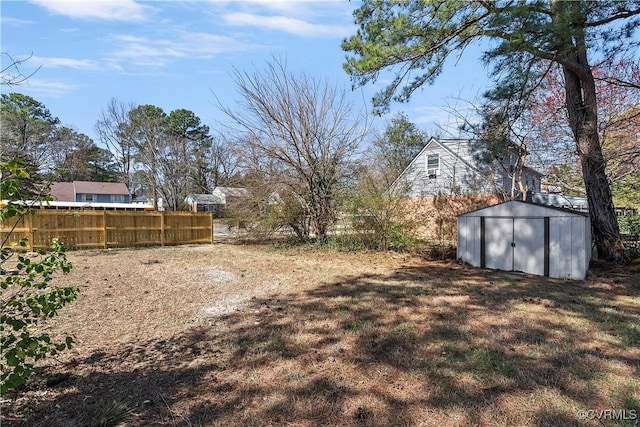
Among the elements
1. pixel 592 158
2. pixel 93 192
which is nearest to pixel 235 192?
pixel 592 158

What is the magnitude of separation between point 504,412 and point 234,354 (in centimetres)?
233

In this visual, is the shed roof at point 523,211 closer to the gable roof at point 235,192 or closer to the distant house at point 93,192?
the gable roof at point 235,192

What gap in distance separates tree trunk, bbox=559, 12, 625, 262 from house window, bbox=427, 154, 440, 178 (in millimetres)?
10164

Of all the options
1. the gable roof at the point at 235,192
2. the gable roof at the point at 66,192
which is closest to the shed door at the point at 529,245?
the gable roof at the point at 235,192

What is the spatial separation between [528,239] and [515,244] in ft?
0.93

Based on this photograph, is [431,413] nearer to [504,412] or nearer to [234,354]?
[504,412]

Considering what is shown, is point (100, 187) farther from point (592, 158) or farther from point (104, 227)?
point (592, 158)

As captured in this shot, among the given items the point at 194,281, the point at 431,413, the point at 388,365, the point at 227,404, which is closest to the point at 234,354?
the point at 227,404

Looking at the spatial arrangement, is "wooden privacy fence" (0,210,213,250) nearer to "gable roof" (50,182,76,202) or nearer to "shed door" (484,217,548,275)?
"shed door" (484,217,548,275)

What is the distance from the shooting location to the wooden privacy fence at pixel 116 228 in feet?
36.7

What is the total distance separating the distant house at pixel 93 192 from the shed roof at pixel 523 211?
4070cm

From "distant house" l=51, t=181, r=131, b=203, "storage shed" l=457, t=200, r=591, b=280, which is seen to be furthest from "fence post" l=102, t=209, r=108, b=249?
"distant house" l=51, t=181, r=131, b=203

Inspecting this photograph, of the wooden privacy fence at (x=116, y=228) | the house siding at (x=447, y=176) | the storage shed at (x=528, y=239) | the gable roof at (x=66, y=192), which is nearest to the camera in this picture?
the storage shed at (x=528, y=239)

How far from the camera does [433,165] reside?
62.6ft
